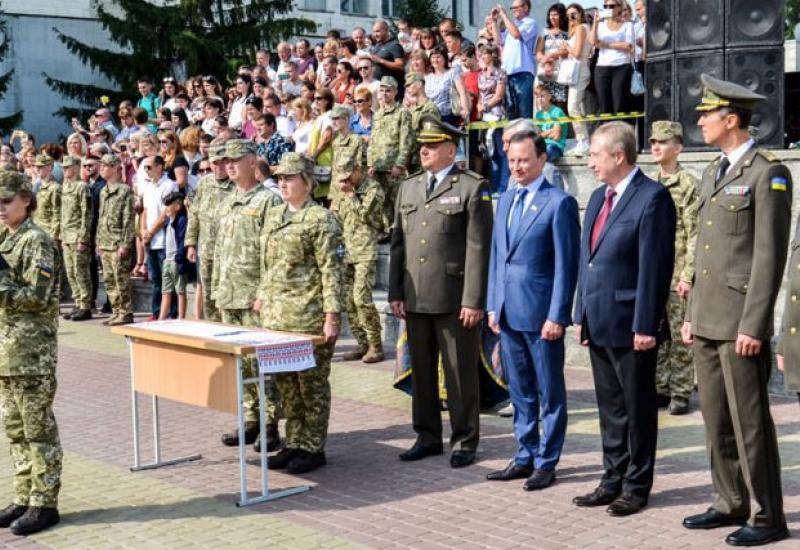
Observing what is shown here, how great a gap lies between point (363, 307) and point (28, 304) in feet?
18.1

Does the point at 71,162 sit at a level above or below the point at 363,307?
above

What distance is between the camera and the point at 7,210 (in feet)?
21.6

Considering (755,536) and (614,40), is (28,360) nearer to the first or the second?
(755,536)

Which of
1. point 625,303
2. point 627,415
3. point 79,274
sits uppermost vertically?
point 625,303

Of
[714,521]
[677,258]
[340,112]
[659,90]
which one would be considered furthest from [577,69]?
[714,521]

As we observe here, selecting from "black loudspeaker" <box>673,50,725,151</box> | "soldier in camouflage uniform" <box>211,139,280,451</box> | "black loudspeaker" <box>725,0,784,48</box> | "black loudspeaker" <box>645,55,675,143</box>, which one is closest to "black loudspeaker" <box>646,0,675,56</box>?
"black loudspeaker" <box>645,55,675,143</box>

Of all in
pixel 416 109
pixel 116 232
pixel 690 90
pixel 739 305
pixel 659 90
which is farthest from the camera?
pixel 116 232

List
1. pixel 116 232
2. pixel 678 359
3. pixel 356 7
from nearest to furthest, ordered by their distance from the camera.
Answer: pixel 678 359 < pixel 116 232 < pixel 356 7

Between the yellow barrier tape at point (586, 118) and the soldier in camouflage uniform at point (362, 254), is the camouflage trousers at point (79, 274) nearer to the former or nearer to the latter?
the soldier in camouflage uniform at point (362, 254)

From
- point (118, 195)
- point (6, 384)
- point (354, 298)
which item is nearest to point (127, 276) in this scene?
point (118, 195)

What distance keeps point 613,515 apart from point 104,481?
330 cm

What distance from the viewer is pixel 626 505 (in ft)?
21.3

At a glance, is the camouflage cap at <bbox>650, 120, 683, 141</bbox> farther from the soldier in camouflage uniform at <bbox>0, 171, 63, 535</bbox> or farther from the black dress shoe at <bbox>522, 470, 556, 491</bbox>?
the soldier in camouflage uniform at <bbox>0, 171, 63, 535</bbox>

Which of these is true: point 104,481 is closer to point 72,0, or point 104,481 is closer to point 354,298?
point 354,298
